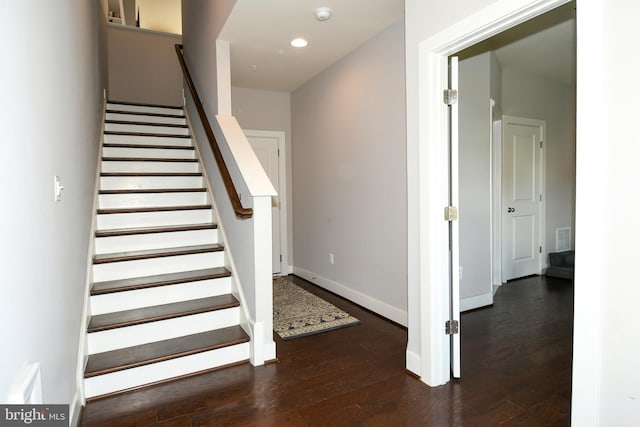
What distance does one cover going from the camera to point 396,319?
3.19 meters

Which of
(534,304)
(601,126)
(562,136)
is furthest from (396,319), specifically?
(562,136)

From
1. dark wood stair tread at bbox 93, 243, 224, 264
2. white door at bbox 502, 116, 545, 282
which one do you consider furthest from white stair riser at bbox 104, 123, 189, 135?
white door at bbox 502, 116, 545, 282

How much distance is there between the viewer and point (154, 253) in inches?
117

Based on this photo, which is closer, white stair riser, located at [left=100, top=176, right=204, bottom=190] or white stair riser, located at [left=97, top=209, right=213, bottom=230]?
white stair riser, located at [left=97, top=209, right=213, bottom=230]

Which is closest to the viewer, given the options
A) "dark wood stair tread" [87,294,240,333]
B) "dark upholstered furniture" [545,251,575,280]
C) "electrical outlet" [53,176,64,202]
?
"electrical outlet" [53,176,64,202]

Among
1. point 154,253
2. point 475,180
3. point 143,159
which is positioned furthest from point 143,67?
point 475,180

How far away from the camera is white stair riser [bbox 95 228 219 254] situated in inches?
118

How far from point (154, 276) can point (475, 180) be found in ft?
10.1

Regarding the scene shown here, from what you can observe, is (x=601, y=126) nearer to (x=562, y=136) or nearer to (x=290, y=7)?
(x=290, y=7)

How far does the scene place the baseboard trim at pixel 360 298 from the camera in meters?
3.18

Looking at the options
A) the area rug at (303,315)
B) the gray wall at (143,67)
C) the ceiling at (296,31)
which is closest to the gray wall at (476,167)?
the ceiling at (296,31)

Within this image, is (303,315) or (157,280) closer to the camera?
(157,280)

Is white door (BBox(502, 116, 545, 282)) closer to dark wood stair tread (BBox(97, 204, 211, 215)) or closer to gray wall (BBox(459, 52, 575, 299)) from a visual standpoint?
gray wall (BBox(459, 52, 575, 299))

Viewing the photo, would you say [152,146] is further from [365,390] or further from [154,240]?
[365,390]
